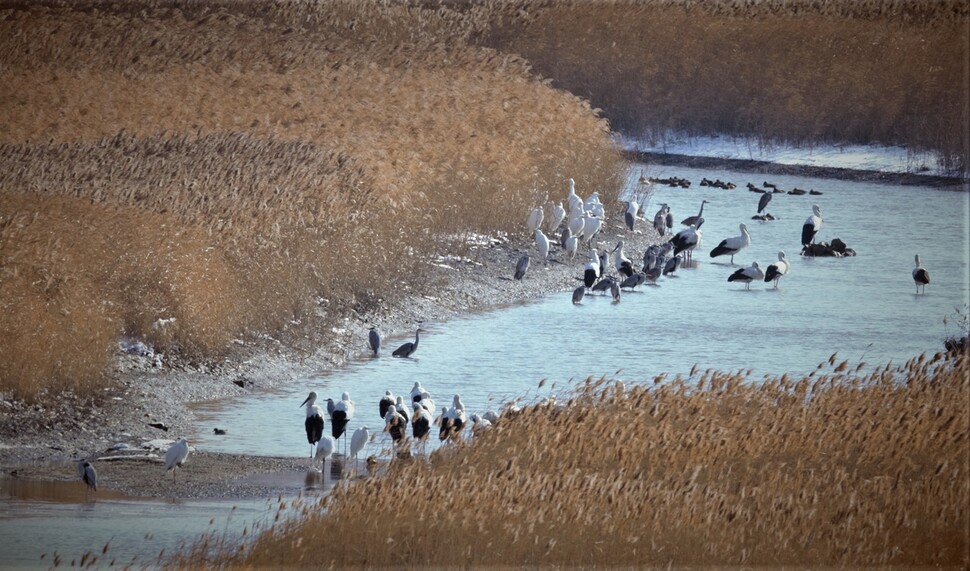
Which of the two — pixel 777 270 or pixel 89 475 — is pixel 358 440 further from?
pixel 777 270

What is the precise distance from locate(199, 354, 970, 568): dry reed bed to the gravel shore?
1234 millimetres

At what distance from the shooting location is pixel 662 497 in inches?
291

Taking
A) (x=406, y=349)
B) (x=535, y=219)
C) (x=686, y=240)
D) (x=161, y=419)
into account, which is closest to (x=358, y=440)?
(x=161, y=419)

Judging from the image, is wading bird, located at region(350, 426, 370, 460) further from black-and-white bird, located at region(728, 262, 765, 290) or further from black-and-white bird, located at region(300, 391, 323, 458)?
black-and-white bird, located at region(728, 262, 765, 290)

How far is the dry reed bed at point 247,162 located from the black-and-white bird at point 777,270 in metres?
3.34

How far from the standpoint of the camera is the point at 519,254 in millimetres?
17562

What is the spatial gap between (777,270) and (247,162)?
6.69 meters

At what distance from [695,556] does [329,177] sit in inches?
369

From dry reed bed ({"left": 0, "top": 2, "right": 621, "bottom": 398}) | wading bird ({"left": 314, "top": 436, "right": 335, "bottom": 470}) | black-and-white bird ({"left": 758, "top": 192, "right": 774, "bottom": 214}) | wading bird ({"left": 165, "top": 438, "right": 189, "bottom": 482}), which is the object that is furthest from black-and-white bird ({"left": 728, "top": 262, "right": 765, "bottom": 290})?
wading bird ({"left": 165, "top": 438, "right": 189, "bottom": 482})

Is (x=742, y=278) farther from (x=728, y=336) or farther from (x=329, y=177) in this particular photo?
(x=329, y=177)

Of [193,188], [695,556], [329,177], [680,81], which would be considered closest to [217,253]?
[193,188]

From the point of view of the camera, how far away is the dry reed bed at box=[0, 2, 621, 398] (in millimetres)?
11281

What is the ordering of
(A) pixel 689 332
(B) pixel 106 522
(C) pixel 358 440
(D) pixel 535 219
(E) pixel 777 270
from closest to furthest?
(B) pixel 106 522 → (C) pixel 358 440 → (A) pixel 689 332 → (E) pixel 777 270 → (D) pixel 535 219

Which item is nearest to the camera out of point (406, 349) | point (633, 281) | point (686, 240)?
point (406, 349)
